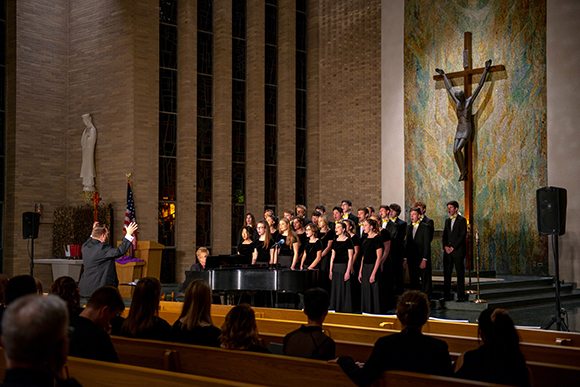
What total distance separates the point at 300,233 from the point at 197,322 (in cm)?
527

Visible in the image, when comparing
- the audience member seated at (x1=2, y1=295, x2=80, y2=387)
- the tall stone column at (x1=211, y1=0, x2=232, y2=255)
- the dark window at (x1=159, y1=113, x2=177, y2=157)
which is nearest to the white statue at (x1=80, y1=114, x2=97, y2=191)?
the dark window at (x1=159, y1=113, x2=177, y2=157)

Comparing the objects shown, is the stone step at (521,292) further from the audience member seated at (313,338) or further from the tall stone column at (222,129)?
the tall stone column at (222,129)

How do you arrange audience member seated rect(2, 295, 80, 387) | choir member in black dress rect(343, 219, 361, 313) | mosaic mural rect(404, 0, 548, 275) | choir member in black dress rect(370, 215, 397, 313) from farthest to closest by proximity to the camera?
mosaic mural rect(404, 0, 548, 275) < choir member in black dress rect(343, 219, 361, 313) < choir member in black dress rect(370, 215, 397, 313) < audience member seated rect(2, 295, 80, 387)

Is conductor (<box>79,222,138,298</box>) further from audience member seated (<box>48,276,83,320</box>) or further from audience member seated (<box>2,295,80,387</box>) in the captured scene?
audience member seated (<box>2,295,80,387</box>)

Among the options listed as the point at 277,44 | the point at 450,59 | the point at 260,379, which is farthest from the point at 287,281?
the point at 277,44

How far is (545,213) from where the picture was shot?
23.0ft

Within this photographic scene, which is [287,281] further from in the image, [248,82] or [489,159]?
[248,82]

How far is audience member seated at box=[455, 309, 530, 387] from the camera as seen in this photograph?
2.63 m

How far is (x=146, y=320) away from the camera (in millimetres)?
3732

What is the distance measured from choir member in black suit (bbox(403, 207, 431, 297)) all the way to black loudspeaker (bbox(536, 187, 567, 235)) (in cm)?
211

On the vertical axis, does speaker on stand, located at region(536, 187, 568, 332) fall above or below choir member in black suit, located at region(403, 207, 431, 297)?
above

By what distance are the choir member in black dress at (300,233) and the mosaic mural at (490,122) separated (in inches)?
166

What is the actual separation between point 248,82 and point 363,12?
11.6ft

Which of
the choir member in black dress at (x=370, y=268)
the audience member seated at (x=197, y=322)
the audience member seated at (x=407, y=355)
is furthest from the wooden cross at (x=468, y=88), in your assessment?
the audience member seated at (x=407, y=355)
